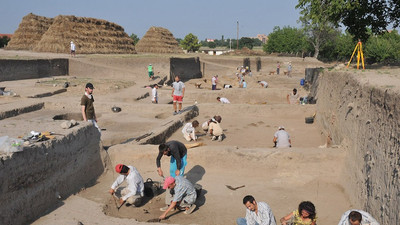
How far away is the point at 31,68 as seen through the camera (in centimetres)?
2225

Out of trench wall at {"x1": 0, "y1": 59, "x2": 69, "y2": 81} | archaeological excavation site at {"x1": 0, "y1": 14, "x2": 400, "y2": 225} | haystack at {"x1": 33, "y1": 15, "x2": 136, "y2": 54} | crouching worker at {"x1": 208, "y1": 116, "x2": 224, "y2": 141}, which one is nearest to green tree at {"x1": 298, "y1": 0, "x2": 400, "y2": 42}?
archaeological excavation site at {"x1": 0, "y1": 14, "x2": 400, "y2": 225}

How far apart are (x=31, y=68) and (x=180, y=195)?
1957 cm

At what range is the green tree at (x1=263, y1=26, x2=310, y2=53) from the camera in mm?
59031

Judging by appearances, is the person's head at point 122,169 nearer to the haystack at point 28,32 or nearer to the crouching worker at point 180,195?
the crouching worker at point 180,195

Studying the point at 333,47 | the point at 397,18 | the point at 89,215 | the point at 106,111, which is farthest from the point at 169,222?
the point at 333,47

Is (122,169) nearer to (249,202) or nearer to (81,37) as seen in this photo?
(249,202)

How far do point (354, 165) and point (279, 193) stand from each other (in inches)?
58.5

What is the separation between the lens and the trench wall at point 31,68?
2005cm

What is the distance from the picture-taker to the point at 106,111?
13.7m

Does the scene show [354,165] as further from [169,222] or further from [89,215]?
[89,215]

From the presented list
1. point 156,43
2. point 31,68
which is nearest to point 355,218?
point 31,68

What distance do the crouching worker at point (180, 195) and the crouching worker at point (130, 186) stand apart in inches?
19.3

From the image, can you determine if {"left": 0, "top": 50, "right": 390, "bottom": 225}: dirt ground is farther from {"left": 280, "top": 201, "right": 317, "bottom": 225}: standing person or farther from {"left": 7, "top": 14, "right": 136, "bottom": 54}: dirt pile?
{"left": 7, "top": 14, "right": 136, "bottom": 54}: dirt pile

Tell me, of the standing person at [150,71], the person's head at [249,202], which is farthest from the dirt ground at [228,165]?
the standing person at [150,71]
